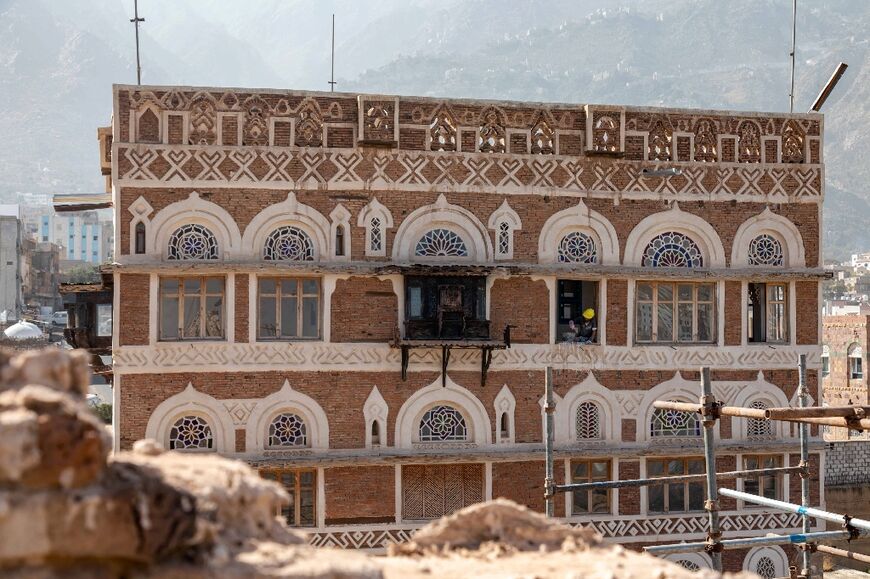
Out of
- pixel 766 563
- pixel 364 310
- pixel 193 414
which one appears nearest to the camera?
pixel 193 414

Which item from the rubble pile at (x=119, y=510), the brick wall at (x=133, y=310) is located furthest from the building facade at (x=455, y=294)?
the rubble pile at (x=119, y=510)

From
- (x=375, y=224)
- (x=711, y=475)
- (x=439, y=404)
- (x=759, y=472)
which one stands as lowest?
(x=759, y=472)

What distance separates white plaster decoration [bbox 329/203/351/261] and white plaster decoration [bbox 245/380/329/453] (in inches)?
93.1

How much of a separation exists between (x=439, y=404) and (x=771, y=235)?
7111 millimetres

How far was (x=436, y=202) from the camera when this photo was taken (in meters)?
21.6

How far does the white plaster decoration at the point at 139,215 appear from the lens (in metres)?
20.7

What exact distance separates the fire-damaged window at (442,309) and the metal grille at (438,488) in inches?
92.5

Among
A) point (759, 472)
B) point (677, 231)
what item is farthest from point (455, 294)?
point (759, 472)

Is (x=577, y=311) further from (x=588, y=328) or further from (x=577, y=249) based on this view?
(x=577, y=249)

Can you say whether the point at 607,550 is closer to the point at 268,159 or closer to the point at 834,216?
the point at 268,159

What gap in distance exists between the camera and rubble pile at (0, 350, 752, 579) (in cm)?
553

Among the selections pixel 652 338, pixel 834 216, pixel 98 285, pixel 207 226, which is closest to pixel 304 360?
pixel 207 226

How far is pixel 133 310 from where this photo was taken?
67.9ft

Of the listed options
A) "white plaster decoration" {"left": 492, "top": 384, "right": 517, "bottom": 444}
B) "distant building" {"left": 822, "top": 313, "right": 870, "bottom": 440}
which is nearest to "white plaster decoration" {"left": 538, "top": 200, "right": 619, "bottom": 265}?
"white plaster decoration" {"left": 492, "top": 384, "right": 517, "bottom": 444}
